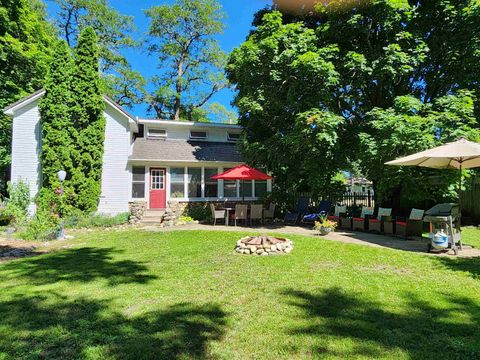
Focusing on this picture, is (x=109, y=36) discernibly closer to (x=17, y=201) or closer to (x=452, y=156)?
(x=17, y=201)

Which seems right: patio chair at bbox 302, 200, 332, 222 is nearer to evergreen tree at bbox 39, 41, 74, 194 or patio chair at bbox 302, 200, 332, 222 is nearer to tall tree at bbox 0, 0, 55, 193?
evergreen tree at bbox 39, 41, 74, 194

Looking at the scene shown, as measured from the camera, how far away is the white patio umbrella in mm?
6957

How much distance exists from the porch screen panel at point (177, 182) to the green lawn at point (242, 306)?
866 centimetres

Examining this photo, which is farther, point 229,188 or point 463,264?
point 229,188

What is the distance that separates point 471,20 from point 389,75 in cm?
323

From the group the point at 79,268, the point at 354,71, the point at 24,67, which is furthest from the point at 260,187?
the point at 24,67

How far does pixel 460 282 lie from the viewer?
5.23 metres

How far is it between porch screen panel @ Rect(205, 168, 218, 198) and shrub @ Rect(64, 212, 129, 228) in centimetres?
447

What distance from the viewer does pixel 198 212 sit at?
609 inches

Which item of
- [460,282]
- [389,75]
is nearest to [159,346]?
[460,282]

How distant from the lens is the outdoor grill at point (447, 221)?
24.2 ft

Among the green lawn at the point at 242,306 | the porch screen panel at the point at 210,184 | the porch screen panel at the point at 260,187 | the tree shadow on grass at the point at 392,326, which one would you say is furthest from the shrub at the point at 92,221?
the tree shadow on grass at the point at 392,326

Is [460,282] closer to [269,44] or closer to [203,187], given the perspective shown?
[269,44]

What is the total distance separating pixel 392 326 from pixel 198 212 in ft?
40.6
